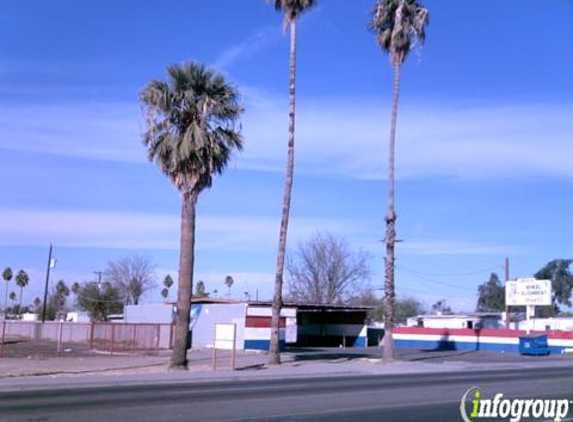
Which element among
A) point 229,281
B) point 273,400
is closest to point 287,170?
point 273,400

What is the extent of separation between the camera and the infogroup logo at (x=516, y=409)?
46.7 feet

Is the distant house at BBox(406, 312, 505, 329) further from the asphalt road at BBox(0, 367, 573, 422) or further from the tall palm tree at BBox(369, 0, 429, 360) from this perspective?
the asphalt road at BBox(0, 367, 573, 422)

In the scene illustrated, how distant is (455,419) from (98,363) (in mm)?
21950

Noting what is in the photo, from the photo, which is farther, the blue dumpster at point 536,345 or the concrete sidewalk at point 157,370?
the blue dumpster at point 536,345

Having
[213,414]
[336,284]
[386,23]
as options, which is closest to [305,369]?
[213,414]

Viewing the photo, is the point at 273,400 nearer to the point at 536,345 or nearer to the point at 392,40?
the point at 392,40

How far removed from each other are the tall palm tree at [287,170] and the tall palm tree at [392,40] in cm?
511

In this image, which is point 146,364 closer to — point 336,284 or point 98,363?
point 98,363

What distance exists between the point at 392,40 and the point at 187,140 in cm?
1387

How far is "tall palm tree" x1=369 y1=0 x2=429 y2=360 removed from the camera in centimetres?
3662

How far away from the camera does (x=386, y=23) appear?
38.0 m

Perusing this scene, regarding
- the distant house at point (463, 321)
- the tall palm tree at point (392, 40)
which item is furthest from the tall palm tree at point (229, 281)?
the tall palm tree at point (392, 40)

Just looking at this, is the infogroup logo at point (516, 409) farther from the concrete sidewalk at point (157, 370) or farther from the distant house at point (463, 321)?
the distant house at point (463, 321)

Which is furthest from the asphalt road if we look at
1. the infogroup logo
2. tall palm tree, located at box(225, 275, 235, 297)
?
tall palm tree, located at box(225, 275, 235, 297)
